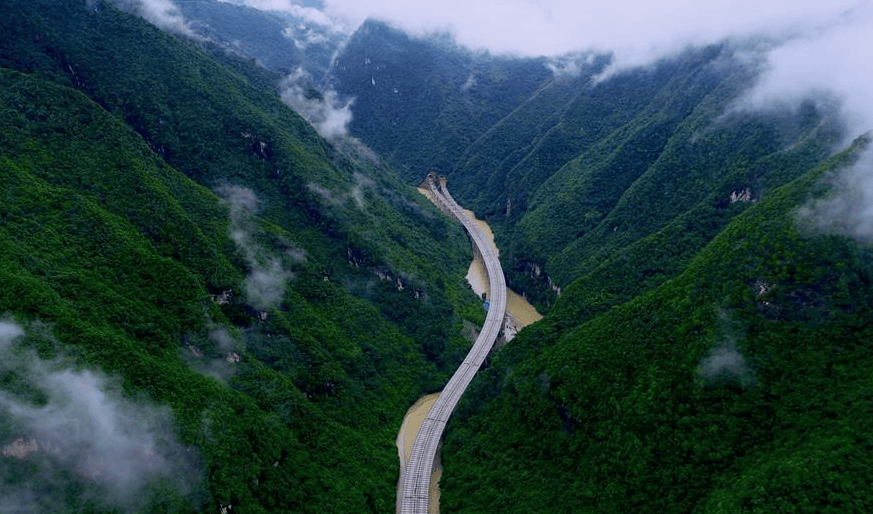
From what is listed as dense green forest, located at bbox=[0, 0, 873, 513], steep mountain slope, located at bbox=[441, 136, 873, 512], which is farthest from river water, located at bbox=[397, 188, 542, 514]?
steep mountain slope, located at bbox=[441, 136, 873, 512]

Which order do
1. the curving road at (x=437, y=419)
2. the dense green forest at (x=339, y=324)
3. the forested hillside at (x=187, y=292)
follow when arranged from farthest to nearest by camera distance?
the curving road at (x=437, y=419), the dense green forest at (x=339, y=324), the forested hillside at (x=187, y=292)

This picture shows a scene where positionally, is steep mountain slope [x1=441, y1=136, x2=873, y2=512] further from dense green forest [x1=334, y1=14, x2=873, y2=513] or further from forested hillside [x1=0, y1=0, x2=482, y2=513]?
forested hillside [x1=0, y1=0, x2=482, y2=513]

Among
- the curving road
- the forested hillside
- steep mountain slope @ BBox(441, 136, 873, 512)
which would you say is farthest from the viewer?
the curving road

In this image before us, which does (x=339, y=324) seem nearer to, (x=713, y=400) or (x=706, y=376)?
(x=706, y=376)

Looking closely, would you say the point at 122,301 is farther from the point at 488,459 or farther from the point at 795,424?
the point at 795,424

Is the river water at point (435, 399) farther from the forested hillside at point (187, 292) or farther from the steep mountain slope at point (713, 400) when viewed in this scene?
the steep mountain slope at point (713, 400)

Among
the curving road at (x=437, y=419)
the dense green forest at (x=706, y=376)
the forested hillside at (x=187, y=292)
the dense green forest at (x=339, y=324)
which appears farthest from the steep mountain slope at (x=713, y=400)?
the forested hillside at (x=187, y=292)
